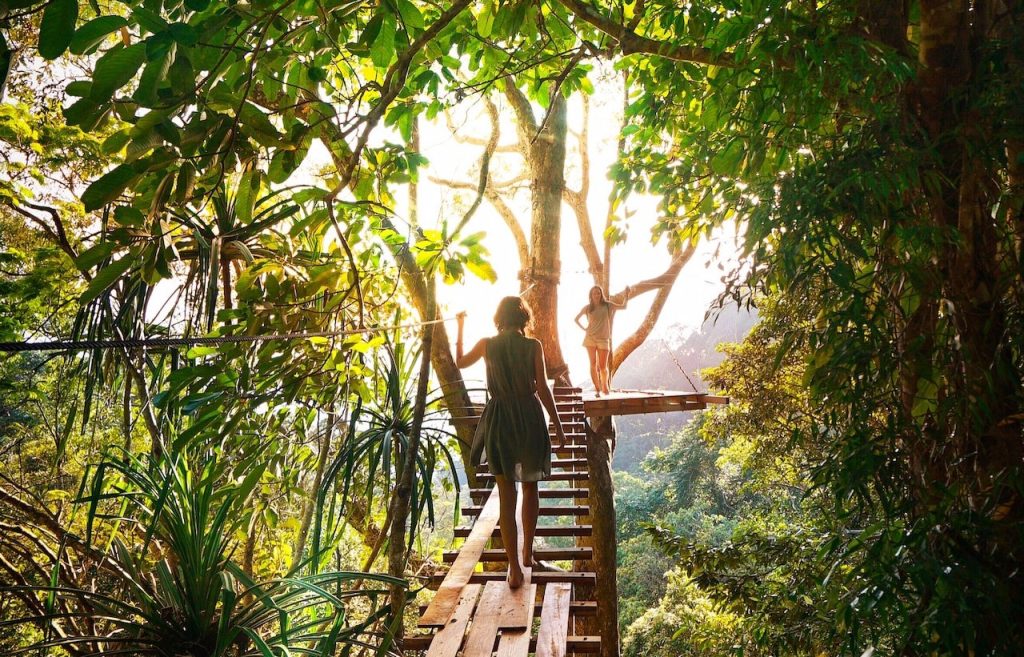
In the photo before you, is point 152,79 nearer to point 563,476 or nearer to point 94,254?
point 94,254

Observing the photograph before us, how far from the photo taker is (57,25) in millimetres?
656

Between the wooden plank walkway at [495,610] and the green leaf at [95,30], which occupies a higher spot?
the green leaf at [95,30]

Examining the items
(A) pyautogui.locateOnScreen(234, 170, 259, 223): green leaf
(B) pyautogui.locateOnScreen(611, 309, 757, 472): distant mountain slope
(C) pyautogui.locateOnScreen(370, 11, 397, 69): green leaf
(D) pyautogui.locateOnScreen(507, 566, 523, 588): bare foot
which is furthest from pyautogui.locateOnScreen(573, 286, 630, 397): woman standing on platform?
(B) pyautogui.locateOnScreen(611, 309, 757, 472): distant mountain slope

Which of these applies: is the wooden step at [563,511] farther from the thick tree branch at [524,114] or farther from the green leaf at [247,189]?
the thick tree branch at [524,114]

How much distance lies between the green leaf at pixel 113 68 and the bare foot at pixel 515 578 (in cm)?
184

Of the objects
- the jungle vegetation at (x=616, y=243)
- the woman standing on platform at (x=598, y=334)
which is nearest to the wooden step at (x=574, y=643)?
the jungle vegetation at (x=616, y=243)

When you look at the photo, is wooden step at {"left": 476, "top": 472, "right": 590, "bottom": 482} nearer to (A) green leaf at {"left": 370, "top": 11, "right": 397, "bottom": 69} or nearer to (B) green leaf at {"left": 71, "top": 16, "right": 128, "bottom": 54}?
(A) green leaf at {"left": 370, "top": 11, "right": 397, "bottom": 69}

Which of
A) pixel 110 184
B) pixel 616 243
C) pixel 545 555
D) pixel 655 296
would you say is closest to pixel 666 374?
pixel 655 296

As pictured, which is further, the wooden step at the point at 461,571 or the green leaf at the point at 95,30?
the wooden step at the point at 461,571

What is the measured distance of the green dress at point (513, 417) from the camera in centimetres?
221

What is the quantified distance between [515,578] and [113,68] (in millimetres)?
1876

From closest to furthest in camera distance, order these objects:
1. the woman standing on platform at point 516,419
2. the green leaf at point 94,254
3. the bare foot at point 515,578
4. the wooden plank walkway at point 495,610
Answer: the green leaf at point 94,254 < the wooden plank walkway at point 495,610 < the bare foot at point 515,578 < the woman standing on platform at point 516,419

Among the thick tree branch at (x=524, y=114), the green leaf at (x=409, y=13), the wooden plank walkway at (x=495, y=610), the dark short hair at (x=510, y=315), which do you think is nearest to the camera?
the green leaf at (x=409, y=13)

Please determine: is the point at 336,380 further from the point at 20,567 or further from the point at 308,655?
the point at 20,567
